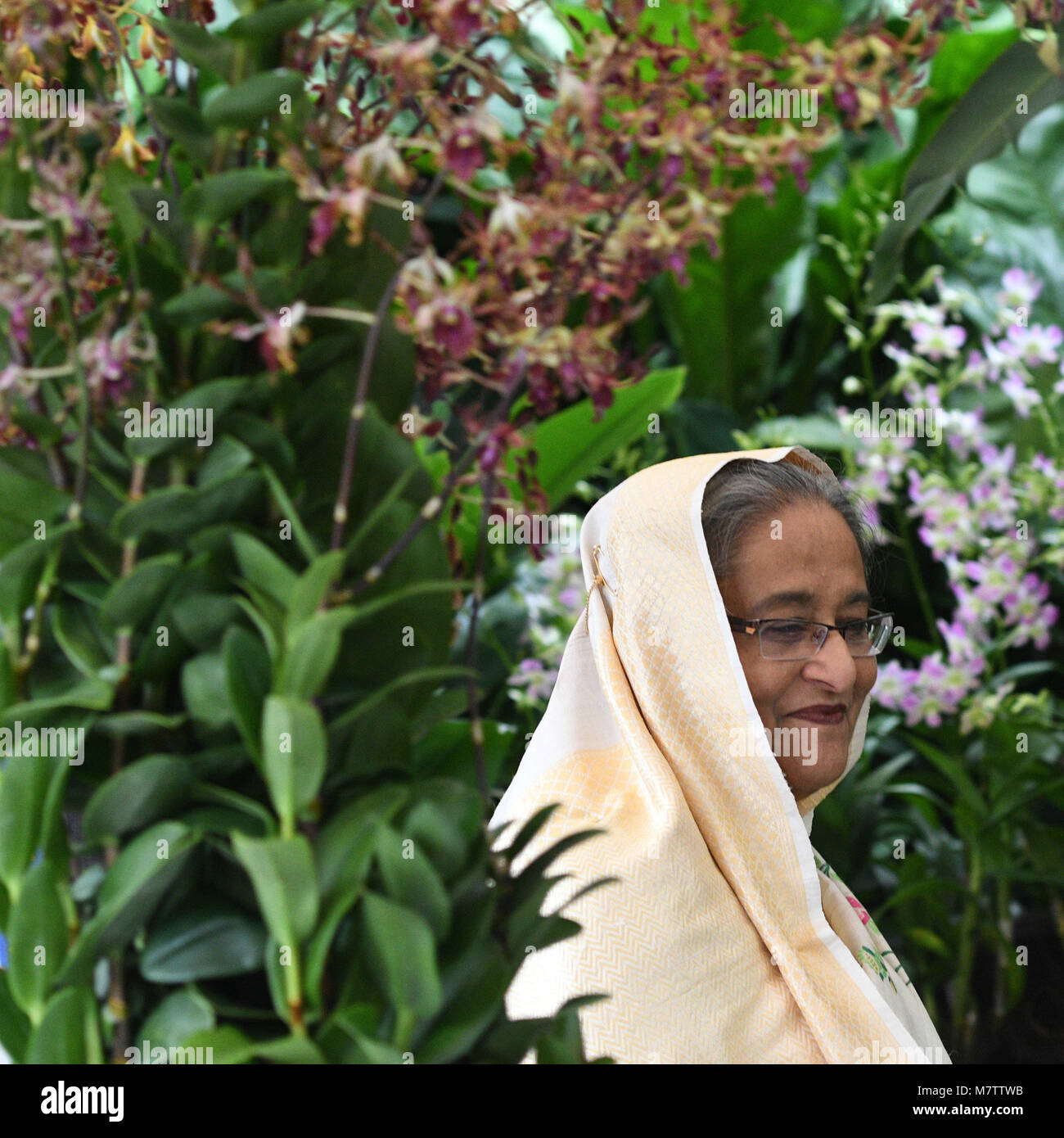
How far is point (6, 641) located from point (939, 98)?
101 inches

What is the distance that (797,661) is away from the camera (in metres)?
1.03

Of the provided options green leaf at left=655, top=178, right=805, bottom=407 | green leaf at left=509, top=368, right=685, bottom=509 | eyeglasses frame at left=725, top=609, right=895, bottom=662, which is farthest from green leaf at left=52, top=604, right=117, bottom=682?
green leaf at left=655, top=178, right=805, bottom=407

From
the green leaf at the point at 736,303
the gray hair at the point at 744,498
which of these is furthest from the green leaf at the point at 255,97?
the green leaf at the point at 736,303

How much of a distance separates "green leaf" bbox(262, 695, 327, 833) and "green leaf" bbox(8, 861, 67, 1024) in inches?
3.2

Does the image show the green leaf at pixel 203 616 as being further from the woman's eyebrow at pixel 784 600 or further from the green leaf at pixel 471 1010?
the woman's eyebrow at pixel 784 600

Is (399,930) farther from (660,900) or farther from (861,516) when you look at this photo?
(861,516)

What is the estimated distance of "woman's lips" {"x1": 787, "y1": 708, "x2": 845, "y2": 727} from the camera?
3.42ft

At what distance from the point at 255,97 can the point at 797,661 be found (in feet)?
2.51

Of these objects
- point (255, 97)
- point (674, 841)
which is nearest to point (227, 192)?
point (255, 97)

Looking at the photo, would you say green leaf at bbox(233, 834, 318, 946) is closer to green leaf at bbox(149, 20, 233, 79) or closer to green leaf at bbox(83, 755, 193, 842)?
green leaf at bbox(83, 755, 193, 842)

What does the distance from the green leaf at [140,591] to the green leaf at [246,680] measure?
0.02m

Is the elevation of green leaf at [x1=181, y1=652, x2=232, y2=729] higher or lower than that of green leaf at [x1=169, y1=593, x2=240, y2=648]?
lower

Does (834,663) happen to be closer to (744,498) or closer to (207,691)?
(744,498)
